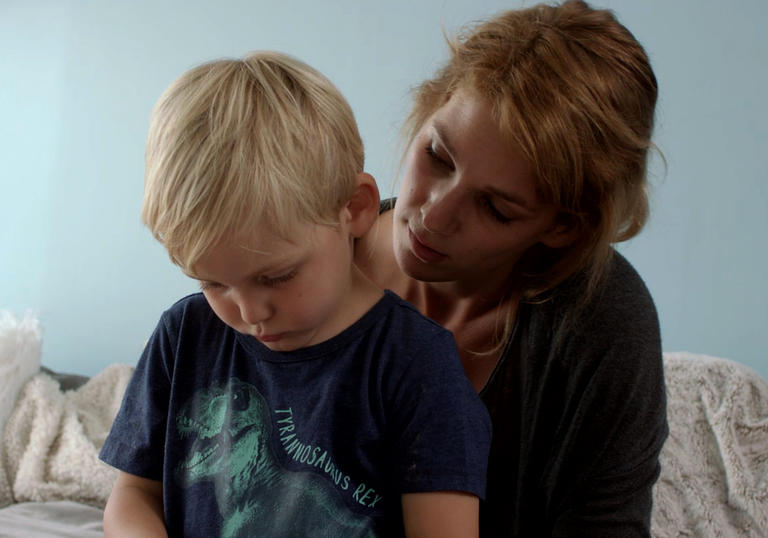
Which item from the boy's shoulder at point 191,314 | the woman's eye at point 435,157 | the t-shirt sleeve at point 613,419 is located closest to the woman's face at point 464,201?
the woman's eye at point 435,157

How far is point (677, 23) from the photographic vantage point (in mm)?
2037

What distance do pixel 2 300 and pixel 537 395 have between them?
1.96 metres

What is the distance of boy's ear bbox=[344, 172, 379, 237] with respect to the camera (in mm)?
827

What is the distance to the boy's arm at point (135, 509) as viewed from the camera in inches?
34.5

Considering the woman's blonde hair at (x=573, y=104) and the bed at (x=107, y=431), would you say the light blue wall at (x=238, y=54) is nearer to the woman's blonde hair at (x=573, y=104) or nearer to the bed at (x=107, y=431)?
the bed at (x=107, y=431)

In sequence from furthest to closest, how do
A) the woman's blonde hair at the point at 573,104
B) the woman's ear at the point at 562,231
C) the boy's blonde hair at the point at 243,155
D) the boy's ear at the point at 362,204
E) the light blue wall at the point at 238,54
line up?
the light blue wall at the point at 238,54 < the woman's ear at the point at 562,231 < the woman's blonde hair at the point at 573,104 < the boy's ear at the point at 362,204 < the boy's blonde hair at the point at 243,155

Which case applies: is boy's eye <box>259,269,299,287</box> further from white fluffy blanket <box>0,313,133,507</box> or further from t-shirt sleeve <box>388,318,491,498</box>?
white fluffy blanket <box>0,313,133,507</box>

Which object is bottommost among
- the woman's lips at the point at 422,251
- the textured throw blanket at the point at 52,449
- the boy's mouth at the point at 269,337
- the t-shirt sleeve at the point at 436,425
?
the textured throw blanket at the point at 52,449

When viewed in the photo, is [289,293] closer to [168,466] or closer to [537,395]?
[168,466]

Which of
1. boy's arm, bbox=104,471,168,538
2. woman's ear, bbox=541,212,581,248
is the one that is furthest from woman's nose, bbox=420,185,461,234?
boy's arm, bbox=104,471,168,538

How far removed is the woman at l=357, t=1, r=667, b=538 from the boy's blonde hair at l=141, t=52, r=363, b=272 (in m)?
0.23

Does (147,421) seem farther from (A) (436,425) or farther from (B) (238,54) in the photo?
(B) (238,54)

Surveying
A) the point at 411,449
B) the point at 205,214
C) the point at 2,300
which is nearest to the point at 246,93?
the point at 205,214

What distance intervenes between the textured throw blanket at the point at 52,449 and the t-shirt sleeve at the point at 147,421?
59 cm
